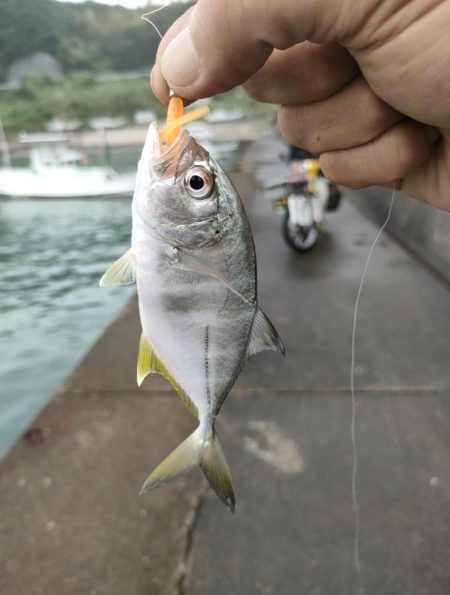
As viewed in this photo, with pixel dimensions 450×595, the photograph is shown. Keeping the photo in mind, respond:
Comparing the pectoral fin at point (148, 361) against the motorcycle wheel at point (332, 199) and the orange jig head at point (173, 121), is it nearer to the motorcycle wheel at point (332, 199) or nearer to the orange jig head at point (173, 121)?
the orange jig head at point (173, 121)

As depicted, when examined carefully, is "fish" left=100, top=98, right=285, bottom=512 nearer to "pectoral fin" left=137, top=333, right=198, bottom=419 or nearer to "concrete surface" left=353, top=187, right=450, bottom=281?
"pectoral fin" left=137, top=333, right=198, bottom=419

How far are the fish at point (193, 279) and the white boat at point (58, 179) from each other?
22.3 meters

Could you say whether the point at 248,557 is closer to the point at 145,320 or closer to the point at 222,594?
the point at 222,594

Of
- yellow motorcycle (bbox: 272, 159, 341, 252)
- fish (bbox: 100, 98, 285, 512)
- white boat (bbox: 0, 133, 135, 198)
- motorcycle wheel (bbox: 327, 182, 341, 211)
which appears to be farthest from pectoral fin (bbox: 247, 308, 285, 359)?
white boat (bbox: 0, 133, 135, 198)

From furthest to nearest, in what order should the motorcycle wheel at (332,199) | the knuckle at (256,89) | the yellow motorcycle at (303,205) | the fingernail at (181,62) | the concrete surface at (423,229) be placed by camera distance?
the motorcycle wheel at (332,199)
the yellow motorcycle at (303,205)
the concrete surface at (423,229)
the knuckle at (256,89)
the fingernail at (181,62)

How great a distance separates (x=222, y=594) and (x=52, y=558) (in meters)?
0.93

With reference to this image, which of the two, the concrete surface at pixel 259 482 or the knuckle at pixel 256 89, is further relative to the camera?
the concrete surface at pixel 259 482

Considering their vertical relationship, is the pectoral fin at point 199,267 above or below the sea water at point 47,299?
above

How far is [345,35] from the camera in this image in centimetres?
123

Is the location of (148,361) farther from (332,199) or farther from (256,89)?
(332,199)

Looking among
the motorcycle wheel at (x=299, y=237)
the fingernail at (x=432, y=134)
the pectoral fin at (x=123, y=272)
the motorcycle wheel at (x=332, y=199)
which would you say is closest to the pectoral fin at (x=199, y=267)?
the pectoral fin at (x=123, y=272)

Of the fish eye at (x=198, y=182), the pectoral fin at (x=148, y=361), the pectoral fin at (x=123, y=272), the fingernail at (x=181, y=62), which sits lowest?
the pectoral fin at (x=148, y=361)

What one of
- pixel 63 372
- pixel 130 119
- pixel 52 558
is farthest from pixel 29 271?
pixel 130 119

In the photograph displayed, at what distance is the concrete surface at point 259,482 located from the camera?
2.27 meters
